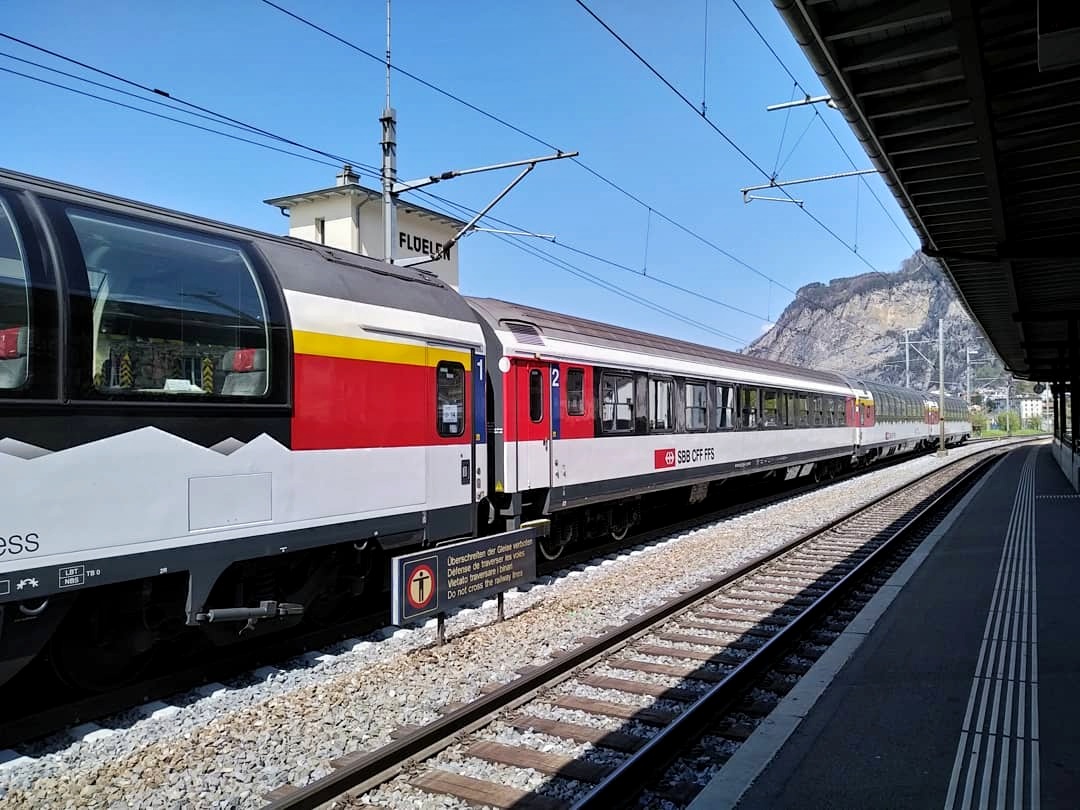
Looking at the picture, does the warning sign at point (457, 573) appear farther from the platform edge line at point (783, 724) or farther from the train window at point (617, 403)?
the train window at point (617, 403)

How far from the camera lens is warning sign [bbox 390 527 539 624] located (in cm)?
627

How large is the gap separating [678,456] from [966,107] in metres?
7.05

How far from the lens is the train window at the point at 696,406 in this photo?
13.9m

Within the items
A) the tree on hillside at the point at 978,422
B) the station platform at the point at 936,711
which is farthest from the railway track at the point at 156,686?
the tree on hillside at the point at 978,422

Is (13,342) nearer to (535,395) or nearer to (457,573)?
(457,573)

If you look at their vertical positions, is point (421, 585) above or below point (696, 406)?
below

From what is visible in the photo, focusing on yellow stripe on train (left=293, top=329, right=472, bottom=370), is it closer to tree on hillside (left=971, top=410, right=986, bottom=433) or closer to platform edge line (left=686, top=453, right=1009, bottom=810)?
platform edge line (left=686, top=453, right=1009, bottom=810)

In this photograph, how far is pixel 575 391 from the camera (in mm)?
10742

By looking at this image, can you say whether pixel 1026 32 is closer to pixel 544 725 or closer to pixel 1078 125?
pixel 1078 125

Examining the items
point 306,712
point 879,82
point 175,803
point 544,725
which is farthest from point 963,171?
point 175,803

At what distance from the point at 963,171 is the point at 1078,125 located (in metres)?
1.71

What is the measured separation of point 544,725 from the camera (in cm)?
512

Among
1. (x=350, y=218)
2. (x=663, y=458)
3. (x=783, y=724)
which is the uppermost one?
(x=350, y=218)

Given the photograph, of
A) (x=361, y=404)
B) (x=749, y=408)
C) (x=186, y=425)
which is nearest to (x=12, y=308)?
(x=186, y=425)
